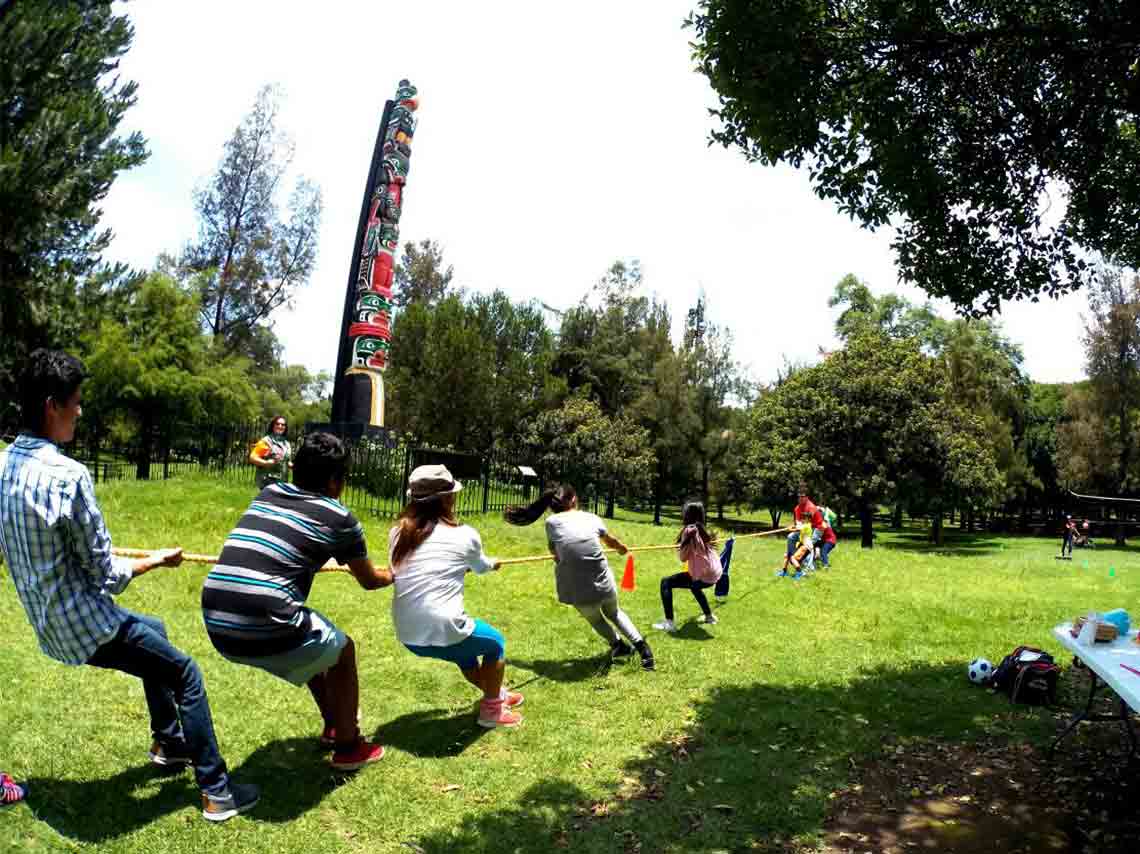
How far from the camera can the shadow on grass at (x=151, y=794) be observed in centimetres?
386

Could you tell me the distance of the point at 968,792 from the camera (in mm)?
4859

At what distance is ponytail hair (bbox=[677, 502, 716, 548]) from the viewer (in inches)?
338

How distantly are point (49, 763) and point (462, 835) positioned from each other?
2397 millimetres

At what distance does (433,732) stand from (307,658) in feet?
5.52

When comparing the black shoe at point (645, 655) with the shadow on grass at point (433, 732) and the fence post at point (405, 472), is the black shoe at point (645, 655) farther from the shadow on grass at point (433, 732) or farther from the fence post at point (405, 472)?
the fence post at point (405, 472)

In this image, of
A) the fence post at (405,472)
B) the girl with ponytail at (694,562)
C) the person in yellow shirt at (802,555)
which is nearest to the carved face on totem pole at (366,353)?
the fence post at (405,472)

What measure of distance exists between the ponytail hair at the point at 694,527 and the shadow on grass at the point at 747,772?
73.9 inches

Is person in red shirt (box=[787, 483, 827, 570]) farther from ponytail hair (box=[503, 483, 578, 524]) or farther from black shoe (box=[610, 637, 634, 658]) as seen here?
ponytail hair (box=[503, 483, 578, 524])

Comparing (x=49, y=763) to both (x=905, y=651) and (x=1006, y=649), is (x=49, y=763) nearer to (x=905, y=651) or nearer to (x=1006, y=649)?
(x=905, y=651)

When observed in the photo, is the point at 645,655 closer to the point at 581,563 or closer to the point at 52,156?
the point at 581,563

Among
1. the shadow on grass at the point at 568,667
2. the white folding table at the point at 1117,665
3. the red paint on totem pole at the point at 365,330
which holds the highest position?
the red paint on totem pole at the point at 365,330

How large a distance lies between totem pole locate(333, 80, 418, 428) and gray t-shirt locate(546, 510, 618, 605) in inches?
626

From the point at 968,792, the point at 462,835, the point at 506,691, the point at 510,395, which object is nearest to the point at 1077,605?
the point at 968,792

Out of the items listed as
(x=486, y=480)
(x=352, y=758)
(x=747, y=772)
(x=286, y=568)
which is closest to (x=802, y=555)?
(x=486, y=480)
